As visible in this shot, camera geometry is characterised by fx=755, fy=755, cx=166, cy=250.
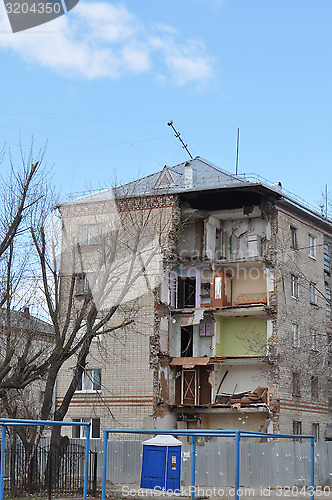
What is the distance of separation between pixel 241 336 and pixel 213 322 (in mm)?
1572

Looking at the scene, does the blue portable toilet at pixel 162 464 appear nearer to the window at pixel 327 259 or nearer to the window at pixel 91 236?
the window at pixel 91 236

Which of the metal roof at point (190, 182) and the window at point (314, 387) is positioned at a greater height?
the metal roof at point (190, 182)

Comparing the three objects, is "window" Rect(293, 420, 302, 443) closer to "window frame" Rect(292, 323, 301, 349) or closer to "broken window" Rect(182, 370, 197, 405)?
"window frame" Rect(292, 323, 301, 349)

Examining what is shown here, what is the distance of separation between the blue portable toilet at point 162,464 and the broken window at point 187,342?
12.6 m

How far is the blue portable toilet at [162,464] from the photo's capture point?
23984 mm

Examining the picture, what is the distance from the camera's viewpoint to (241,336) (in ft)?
124

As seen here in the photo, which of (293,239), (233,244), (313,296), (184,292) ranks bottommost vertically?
(184,292)

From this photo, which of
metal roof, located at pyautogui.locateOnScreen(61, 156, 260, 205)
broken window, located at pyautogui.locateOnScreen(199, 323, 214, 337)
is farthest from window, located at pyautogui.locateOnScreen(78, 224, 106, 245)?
broken window, located at pyautogui.locateOnScreen(199, 323, 214, 337)

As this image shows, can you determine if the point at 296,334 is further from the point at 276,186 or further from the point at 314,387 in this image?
the point at 276,186

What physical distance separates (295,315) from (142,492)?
15372 millimetres

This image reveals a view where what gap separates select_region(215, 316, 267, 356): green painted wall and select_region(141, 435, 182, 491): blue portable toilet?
1237cm

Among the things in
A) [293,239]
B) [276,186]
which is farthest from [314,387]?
[276,186]

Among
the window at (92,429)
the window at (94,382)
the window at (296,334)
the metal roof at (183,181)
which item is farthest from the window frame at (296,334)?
the window at (92,429)

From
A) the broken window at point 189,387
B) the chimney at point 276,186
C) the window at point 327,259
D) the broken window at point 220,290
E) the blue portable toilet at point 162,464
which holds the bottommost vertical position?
the blue portable toilet at point 162,464
